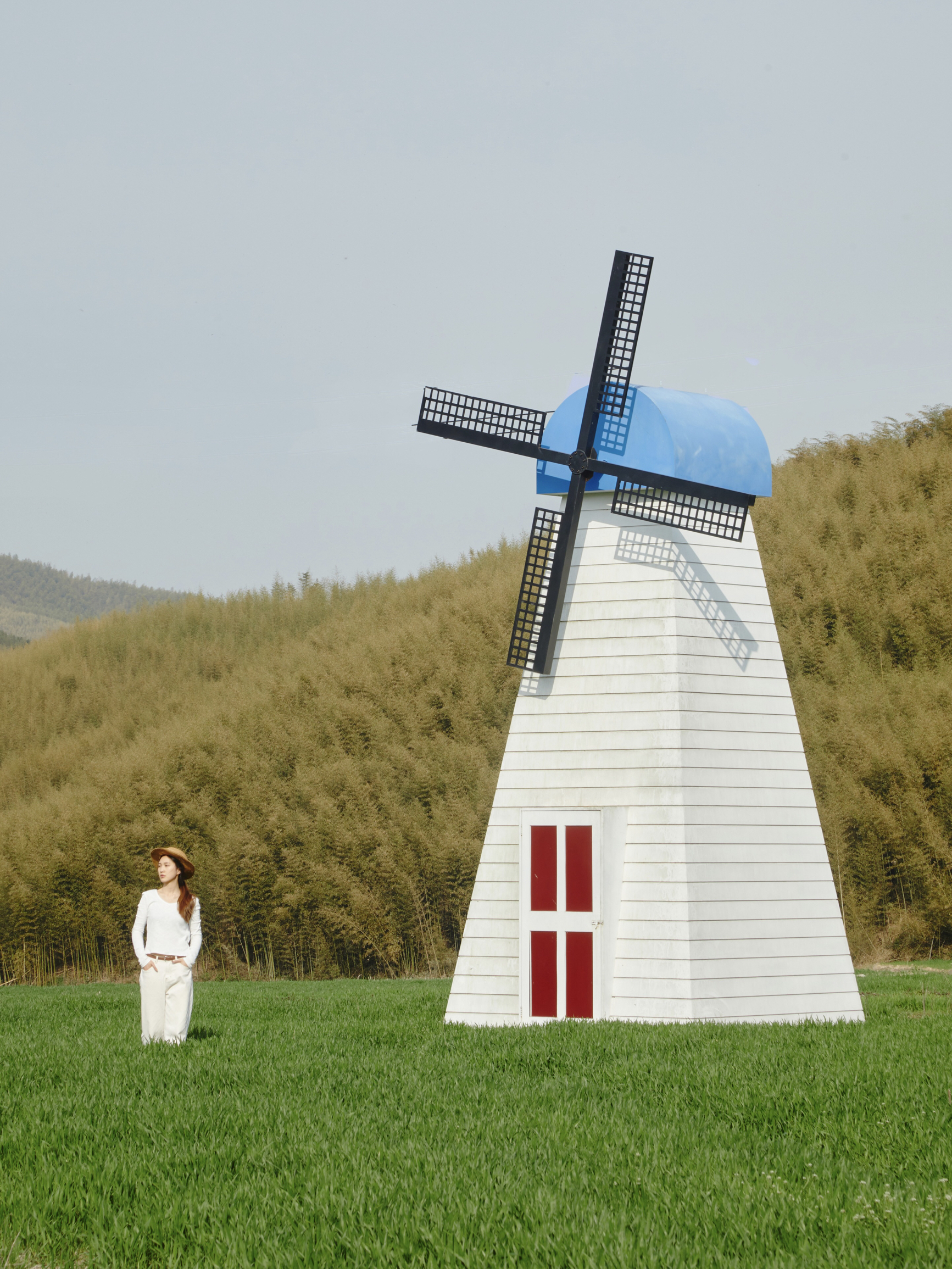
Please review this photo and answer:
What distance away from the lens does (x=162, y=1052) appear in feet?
22.7

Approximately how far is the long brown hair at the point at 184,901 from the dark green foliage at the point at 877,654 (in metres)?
11.0

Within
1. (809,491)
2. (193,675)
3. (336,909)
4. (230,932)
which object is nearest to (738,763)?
(336,909)

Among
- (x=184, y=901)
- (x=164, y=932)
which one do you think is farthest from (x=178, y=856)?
(x=164, y=932)

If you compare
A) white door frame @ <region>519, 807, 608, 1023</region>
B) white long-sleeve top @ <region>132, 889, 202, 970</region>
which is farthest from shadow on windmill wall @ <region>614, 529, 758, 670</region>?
white long-sleeve top @ <region>132, 889, 202, 970</region>

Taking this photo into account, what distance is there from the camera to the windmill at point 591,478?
9297 mm

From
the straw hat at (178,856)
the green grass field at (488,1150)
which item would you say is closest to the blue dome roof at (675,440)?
the green grass field at (488,1150)

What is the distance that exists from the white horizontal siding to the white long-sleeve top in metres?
2.52

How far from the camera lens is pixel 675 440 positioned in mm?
9320

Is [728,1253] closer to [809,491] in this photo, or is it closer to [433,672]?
[433,672]

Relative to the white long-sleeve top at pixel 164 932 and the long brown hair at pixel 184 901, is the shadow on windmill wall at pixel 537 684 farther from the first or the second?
the white long-sleeve top at pixel 164 932

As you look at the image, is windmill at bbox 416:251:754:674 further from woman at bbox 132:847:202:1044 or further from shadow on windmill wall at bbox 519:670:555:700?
woman at bbox 132:847:202:1044

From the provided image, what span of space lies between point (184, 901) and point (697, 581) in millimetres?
4748

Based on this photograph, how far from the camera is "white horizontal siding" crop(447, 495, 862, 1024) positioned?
8.54 metres

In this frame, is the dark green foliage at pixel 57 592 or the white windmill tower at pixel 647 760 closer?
the white windmill tower at pixel 647 760
